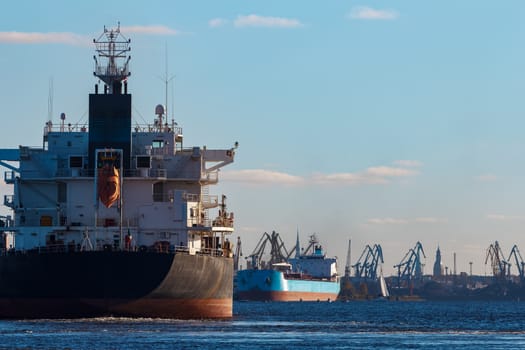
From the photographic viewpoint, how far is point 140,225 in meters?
74.8

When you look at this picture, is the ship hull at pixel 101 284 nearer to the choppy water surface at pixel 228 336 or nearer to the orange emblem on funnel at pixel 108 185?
the choppy water surface at pixel 228 336

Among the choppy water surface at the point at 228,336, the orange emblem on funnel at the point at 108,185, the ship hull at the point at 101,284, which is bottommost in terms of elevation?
the choppy water surface at the point at 228,336

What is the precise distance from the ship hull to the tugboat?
51mm

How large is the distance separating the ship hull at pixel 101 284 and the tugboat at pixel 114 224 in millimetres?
51

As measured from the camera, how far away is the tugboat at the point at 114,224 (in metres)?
69.9

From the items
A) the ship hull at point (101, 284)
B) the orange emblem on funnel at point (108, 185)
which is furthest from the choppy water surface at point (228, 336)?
the orange emblem on funnel at point (108, 185)

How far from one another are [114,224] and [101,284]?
617 cm

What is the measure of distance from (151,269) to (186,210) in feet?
19.1

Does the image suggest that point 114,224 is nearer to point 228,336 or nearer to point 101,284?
point 101,284

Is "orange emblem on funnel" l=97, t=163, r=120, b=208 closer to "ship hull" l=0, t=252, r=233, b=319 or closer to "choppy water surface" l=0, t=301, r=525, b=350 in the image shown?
"ship hull" l=0, t=252, r=233, b=319

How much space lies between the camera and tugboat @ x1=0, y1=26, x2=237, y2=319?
229 feet

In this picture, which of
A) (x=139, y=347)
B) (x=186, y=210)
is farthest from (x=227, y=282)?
(x=139, y=347)

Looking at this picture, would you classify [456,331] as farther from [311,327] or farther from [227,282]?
[227,282]

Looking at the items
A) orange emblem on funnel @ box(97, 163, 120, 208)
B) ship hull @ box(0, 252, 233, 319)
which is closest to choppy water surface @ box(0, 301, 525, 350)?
ship hull @ box(0, 252, 233, 319)
